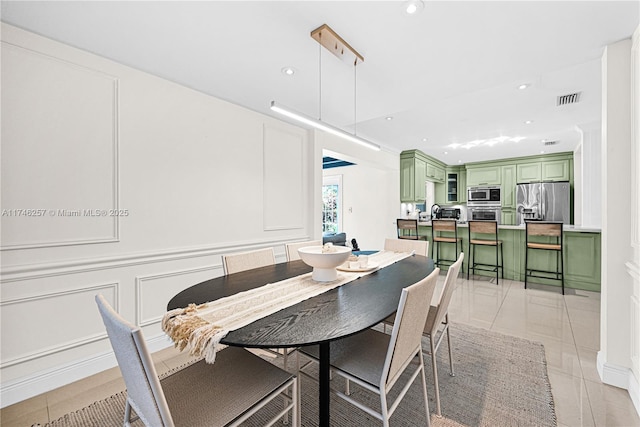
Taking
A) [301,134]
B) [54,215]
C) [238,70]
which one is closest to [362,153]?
[301,134]

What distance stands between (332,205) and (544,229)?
14.6 ft

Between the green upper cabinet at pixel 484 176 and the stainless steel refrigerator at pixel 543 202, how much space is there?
0.53 metres

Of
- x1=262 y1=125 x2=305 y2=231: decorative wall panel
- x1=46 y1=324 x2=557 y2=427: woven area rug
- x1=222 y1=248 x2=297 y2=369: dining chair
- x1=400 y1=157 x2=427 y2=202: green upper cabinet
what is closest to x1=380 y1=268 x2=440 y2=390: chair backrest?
x1=46 y1=324 x2=557 y2=427: woven area rug

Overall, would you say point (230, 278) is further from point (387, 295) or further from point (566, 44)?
point (566, 44)

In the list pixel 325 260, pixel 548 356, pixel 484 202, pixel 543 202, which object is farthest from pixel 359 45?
pixel 484 202

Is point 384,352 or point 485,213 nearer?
point 384,352

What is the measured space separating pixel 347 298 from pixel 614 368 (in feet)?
6.45

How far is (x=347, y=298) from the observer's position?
56.3 inches

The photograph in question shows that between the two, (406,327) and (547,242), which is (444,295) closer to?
(406,327)

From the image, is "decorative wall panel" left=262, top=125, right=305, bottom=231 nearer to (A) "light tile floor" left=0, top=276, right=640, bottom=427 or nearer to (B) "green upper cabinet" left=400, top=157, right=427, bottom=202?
(A) "light tile floor" left=0, top=276, right=640, bottom=427

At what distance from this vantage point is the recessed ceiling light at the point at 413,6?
1.52 meters

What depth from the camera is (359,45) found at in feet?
6.34

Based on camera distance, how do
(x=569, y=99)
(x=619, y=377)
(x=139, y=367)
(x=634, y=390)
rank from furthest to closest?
(x=569, y=99) → (x=619, y=377) → (x=634, y=390) → (x=139, y=367)

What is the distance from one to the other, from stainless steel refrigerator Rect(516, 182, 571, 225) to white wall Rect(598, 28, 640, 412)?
15.9 ft
